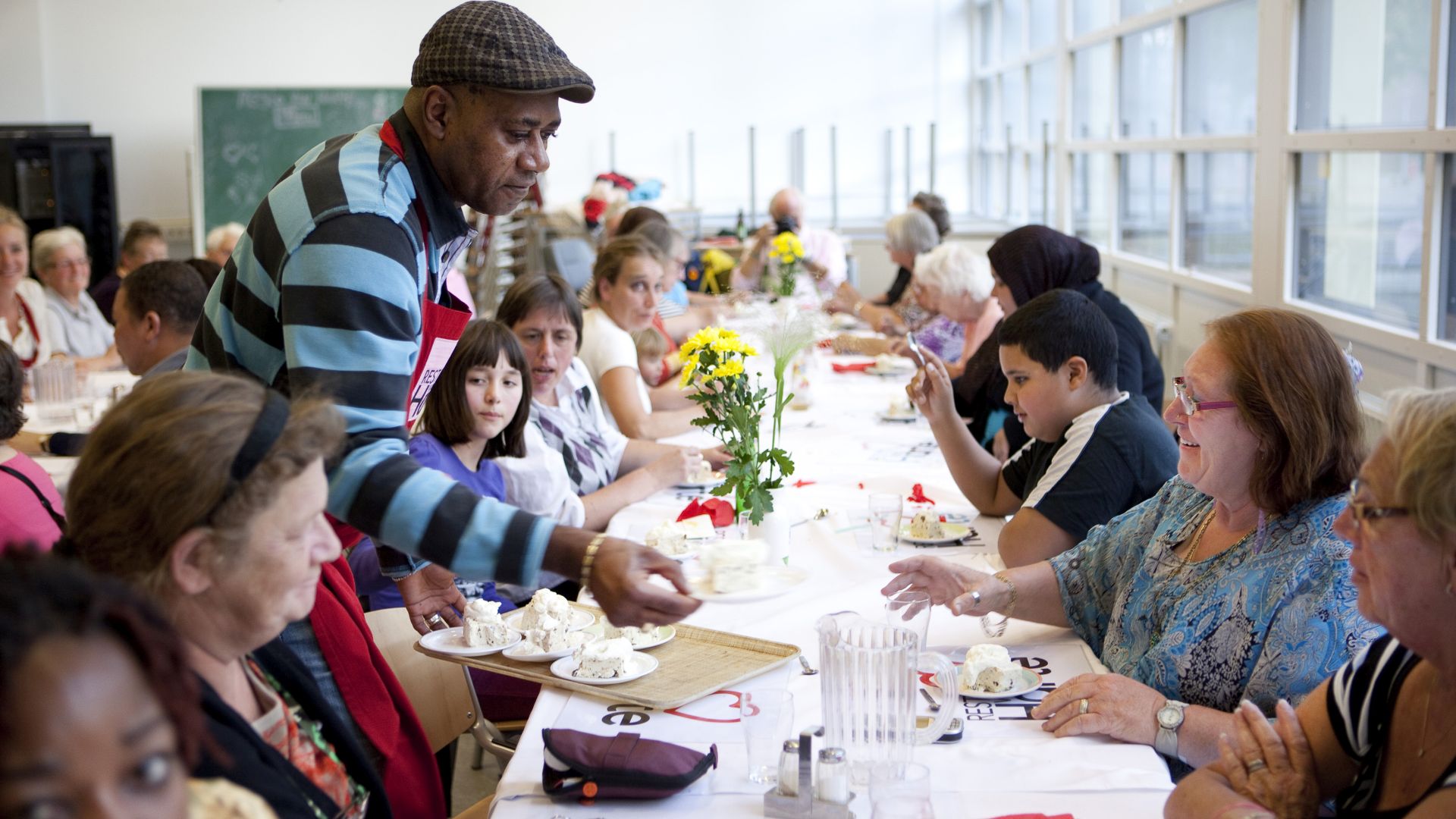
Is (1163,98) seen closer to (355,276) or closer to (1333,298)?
(1333,298)

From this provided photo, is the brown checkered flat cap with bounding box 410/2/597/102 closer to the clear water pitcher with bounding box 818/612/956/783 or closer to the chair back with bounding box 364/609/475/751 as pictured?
the clear water pitcher with bounding box 818/612/956/783

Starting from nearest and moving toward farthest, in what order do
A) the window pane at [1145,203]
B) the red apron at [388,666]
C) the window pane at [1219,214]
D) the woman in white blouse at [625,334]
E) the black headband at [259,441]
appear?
the black headband at [259,441] → the red apron at [388,666] → the woman in white blouse at [625,334] → the window pane at [1219,214] → the window pane at [1145,203]

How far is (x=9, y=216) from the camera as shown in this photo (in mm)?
6078

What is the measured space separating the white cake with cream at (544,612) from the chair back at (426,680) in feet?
0.80

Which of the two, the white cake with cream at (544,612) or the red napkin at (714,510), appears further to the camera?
the red napkin at (714,510)

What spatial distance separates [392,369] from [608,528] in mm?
1557

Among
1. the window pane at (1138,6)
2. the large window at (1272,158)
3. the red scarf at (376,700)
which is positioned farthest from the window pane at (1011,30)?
the red scarf at (376,700)

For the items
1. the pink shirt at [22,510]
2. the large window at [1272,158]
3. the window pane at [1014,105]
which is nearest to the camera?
the pink shirt at [22,510]

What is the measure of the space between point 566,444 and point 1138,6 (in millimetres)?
5383

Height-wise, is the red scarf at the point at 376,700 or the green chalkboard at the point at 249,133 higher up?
the green chalkboard at the point at 249,133

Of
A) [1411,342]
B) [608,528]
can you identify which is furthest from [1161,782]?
[1411,342]

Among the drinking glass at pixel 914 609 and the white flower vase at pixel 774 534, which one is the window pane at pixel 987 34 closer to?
the white flower vase at pixel 774 534

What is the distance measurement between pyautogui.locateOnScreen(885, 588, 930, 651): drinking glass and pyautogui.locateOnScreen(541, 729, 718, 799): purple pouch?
1.98 ft

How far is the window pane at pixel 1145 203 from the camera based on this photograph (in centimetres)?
736
